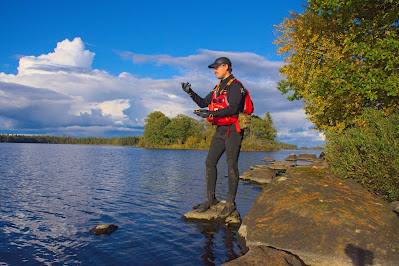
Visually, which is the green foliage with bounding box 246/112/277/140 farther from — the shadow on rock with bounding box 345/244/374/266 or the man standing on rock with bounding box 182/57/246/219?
the shadow on rock with bounding box 345/244/374/266

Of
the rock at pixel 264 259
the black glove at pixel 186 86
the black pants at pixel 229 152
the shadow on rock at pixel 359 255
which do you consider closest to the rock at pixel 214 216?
the black pants at pixel 229 152

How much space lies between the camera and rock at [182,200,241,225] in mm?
7598

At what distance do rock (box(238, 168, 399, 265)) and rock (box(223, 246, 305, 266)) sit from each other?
26.5 inches

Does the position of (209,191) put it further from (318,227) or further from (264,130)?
(264,130)

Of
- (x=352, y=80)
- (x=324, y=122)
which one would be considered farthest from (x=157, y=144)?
(x=352, y=80)

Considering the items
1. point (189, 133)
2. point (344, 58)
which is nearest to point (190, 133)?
point (189, 133)

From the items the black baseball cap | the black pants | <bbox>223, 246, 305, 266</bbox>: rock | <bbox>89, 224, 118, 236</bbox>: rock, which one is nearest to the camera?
<bbox>223, 246, 305, 266</bbox>: rock

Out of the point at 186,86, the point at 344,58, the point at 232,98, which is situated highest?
the point at 344,58

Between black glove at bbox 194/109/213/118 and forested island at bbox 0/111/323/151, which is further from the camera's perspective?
forested island at bbox 0/111/323/151

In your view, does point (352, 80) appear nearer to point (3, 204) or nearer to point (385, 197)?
point (385, 197)

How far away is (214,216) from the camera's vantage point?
25.8 feet

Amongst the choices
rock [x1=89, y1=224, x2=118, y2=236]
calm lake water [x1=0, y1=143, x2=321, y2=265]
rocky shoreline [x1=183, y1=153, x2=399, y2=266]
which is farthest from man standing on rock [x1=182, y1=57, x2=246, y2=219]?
rock [x1=89, y1=224, x2=118, y2=236]

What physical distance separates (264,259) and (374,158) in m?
6.02

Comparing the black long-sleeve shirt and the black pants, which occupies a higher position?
the black long-sleeve shirt
